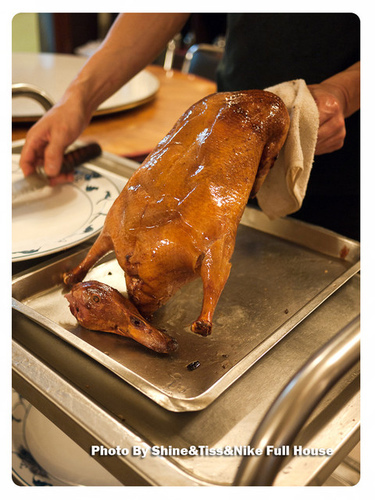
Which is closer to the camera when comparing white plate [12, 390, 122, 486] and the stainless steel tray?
the stainless steel tray

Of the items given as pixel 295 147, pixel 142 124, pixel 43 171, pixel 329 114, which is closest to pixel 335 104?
pixel 329 114

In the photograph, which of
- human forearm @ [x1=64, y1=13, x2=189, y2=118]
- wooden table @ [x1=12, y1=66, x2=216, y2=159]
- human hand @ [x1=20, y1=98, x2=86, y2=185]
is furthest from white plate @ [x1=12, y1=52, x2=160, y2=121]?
human hand @ [x1=20, y1=98, x2=86, y2=185]

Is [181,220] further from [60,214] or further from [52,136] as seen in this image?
[52,136]

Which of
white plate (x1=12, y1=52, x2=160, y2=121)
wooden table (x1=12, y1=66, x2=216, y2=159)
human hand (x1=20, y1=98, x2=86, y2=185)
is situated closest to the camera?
human hand (x1=20, y1=98, x2=86, y2=185)

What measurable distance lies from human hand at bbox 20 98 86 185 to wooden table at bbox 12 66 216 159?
322mm

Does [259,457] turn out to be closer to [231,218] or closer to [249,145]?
[231,218]

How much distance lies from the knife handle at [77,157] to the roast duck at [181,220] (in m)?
0.50

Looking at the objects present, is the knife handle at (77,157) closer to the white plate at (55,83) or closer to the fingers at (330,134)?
the white plate at (55,83)

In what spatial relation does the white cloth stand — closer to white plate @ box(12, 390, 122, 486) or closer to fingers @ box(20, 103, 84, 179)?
fingers @ box(20, 103, 84, 179)

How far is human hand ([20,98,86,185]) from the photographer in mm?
1282

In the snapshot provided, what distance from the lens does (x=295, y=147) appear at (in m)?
0.98

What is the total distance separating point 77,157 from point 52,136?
12 cm

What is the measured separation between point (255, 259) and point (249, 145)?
31 centimetres

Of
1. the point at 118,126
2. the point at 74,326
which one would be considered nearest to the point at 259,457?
the point at 74,326
